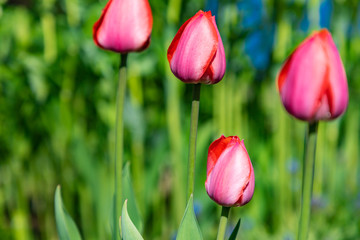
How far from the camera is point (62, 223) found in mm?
659

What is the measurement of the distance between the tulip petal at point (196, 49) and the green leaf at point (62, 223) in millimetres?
222

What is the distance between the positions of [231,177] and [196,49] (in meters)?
0.13

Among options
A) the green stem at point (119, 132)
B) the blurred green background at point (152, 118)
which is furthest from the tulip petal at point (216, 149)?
the blurred green background at point (152, 118)

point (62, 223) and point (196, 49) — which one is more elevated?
point (196, 49)

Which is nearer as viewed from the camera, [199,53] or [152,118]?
[199,53]

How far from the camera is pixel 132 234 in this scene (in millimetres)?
571

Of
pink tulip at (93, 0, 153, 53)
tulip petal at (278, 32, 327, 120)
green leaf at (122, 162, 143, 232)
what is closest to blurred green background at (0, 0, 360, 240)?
green leaf at (122, 162, 143, 232)

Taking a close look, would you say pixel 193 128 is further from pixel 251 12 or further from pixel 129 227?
pixel 251 12

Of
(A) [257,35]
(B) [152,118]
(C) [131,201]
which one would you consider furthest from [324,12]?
(C) [131,201]

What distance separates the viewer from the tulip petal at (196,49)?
1.76ft

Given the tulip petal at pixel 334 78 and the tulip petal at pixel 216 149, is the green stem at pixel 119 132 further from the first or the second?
the tulip petal at pixel 334 78

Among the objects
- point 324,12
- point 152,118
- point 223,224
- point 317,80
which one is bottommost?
point 152,118

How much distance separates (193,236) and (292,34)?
1.27 m

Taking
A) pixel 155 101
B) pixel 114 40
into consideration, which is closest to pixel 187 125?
pixel 155 101
